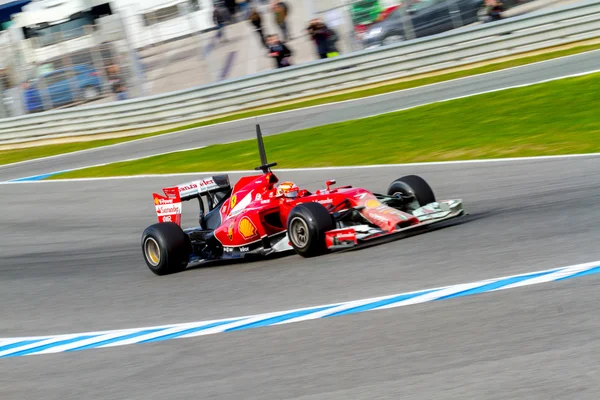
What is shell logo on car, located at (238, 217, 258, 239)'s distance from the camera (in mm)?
8602

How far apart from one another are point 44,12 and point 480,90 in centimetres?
1924

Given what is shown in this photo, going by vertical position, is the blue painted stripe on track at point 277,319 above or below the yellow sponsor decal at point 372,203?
below

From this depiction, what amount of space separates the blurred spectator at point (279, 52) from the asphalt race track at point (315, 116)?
206 centimetres

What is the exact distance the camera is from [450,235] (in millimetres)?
8062

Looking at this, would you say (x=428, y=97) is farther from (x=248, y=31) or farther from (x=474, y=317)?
(x=474, y=317)

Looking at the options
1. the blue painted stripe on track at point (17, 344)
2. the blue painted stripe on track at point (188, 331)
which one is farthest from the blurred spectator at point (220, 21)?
the blue painted stripe on track at point (188, 331)

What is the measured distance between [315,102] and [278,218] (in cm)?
1217

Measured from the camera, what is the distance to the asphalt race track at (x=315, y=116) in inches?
674

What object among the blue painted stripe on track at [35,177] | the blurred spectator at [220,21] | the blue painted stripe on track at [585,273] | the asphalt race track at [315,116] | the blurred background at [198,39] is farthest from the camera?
the blurred spectator at [220,21]

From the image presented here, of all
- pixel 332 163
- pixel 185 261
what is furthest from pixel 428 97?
pixel 185 261

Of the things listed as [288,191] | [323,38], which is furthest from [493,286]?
[323,38]

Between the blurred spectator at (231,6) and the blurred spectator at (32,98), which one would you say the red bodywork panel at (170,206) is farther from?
the blurred spectator at (32,98)

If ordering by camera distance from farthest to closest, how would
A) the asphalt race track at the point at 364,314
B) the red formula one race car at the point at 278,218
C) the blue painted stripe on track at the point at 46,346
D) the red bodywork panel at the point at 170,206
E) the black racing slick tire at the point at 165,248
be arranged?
the red bodywork panel at the point at 170,206, the black racing slick tire at the point at 165,248, the red formula one race car at the point at 278,218, the blue painted stripe on track at the point at 46,346, the asphalt race track at the point at 364,314

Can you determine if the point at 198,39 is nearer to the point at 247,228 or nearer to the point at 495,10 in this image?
the point at 495,10
